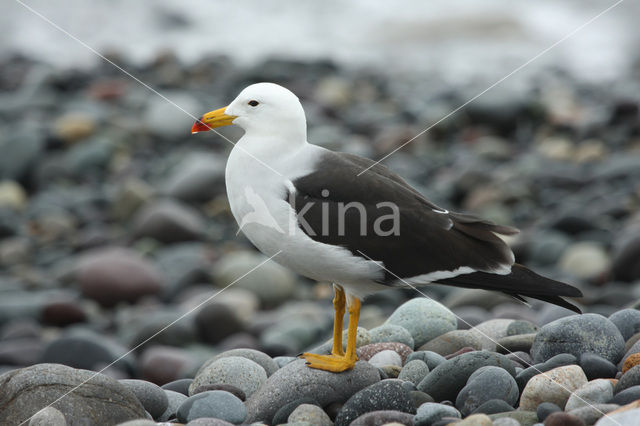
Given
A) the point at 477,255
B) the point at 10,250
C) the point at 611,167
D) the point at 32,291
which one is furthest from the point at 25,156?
the point at 477,255

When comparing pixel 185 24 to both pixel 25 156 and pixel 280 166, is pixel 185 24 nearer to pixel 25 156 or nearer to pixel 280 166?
pixel 25 156

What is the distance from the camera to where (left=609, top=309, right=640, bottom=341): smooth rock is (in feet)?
16.7

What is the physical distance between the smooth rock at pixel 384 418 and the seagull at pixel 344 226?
604mm

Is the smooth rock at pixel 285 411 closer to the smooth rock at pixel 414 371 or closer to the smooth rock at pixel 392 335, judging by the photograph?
the smooth rock at pixel 414 371

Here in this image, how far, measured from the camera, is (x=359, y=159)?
5.08 m

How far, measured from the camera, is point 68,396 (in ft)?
13.8

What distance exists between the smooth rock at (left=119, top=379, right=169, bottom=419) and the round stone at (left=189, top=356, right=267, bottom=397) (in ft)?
0.95

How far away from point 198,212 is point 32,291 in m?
3.01

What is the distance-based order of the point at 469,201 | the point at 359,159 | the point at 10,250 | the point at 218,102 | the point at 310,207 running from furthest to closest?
the point at 218,102 → the point at 469,201 → the point at 10,250 → the point at 359,159 → the point at 310,207

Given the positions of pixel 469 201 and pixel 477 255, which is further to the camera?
pixel 469 201

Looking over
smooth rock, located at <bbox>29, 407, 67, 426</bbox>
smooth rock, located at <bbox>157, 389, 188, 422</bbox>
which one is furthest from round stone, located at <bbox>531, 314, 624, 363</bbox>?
smooth rock, located at <bbox>29, 407, 67, 426</bbox>

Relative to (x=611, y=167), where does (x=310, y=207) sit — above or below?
above

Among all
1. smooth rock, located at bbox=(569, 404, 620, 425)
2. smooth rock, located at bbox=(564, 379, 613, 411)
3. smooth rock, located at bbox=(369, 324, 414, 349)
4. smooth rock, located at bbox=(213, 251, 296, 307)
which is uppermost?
smooth rock, located at bbox=(569, 404, 620, 425)

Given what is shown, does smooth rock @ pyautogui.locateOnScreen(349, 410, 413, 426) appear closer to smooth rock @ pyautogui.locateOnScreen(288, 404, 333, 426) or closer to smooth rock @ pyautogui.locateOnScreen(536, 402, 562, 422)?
smooth rock @ pyautogui.locateOnScreen(288, 404, 333, 426)
